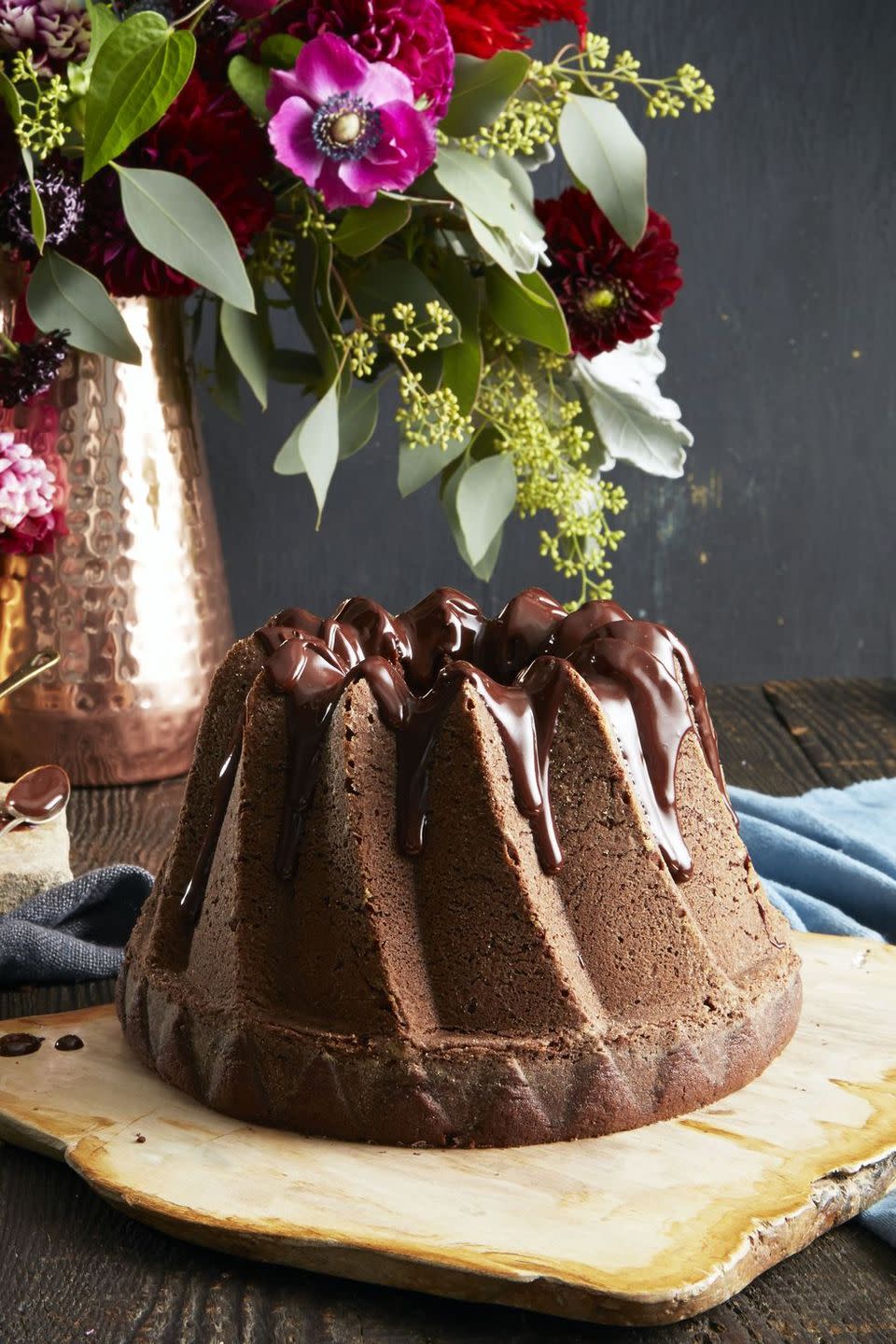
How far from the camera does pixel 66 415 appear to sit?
1730mm

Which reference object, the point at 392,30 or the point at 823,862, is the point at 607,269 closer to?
the point at 392,30

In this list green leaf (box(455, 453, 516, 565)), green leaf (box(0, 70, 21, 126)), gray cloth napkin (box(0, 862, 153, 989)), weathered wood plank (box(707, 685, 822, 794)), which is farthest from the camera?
weathered wood plank (box(707, 685, 822, 794))

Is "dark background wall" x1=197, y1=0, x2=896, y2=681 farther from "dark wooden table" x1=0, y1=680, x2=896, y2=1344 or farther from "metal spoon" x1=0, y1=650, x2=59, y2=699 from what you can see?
"dark wooden table" x1=0, y1=680, x2=896, y2=1344

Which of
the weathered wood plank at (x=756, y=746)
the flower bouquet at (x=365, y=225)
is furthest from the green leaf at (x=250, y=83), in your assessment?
the weathered wood plank at (x=756, y=746)

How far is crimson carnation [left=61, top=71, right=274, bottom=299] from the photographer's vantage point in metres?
1.56

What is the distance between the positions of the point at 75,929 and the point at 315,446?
22.3 inches

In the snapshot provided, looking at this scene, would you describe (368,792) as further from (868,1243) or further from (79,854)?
(79,854)

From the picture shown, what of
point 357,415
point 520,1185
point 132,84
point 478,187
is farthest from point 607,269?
point 520,1185

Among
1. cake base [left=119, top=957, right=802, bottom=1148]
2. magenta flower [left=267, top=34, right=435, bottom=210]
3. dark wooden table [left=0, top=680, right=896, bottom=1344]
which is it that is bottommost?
dark wooden table [left=0, top=680, right=896, bottom=1344]

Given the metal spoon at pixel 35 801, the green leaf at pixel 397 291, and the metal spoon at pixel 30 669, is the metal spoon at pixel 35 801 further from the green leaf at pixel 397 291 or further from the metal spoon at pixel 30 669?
the green leaf at pixel 397 291

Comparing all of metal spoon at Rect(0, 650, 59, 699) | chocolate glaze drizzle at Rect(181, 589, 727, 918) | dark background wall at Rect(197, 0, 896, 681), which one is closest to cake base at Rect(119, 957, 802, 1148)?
chocolate glaze drizzle at Rect(181, 589, 727, 918)

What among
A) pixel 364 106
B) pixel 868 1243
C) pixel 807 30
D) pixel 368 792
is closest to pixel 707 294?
pixel 807 30

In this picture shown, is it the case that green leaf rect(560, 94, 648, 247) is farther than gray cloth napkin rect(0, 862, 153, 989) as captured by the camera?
Yes

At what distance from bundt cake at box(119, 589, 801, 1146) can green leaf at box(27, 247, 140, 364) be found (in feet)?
1.83
